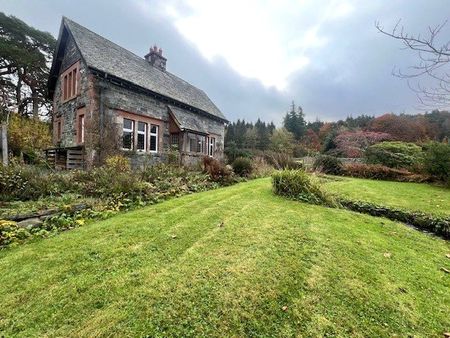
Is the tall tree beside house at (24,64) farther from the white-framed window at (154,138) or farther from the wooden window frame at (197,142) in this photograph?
the wooden window frame at (197,142)

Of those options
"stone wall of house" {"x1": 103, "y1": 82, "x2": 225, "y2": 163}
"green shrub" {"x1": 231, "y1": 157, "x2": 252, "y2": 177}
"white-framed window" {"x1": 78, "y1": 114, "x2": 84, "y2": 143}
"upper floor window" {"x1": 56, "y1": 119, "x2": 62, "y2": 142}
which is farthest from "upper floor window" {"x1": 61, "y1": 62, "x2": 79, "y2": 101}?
"green shrub" {"x1": 231, "y1": 157, "x2": 252, "y2": 177}

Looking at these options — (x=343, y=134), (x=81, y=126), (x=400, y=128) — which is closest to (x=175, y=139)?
(x=81, y=126)

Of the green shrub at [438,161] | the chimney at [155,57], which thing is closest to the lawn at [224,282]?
the green shrub at [438,161]

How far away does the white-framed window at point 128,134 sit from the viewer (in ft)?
43.0

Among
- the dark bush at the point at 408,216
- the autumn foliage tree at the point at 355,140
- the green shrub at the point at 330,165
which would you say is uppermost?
the autumn foliage tree at the point at 355,140

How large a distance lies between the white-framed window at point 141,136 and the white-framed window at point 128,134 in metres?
0.47

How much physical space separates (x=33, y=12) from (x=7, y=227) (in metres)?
19.8

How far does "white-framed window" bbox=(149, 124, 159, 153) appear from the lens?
1473 centimetres

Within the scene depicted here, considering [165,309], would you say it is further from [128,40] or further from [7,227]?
[128,40]

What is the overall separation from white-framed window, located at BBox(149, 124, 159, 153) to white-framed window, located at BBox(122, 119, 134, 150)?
1.42 metres

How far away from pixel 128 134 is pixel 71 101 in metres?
3.87

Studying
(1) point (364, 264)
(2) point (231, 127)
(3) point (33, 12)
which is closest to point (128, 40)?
(3) point (33, 12)

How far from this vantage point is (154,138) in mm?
14906

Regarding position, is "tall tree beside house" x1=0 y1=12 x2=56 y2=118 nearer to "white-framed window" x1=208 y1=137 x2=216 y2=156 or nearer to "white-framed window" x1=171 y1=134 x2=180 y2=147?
"white-framed window" x1=171 y1=134 x2=180 y2=147
